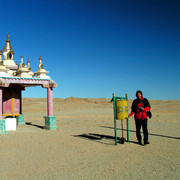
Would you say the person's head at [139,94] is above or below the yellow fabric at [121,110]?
above

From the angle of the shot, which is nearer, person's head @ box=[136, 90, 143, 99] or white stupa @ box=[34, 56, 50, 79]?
person's head @ box=[136, 90, 143, 99]

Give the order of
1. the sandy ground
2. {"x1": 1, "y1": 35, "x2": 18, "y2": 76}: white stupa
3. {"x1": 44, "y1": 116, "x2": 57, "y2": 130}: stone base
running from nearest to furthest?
the sandy ground
{"x1": 44, "y1": 116, "x2": 57, "y2": 130}: stone base
{"x1": 1, "y1": 35, "x2": 18, "y2": 76}: white stupa

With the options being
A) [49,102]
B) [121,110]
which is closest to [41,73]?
[49,102]

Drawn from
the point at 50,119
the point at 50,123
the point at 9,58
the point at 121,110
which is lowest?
the point at 50,123

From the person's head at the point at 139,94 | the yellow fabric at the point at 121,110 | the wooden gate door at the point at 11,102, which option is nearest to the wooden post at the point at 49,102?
the wooden gate door at the point at 11,102

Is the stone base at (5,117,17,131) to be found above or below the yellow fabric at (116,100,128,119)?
below

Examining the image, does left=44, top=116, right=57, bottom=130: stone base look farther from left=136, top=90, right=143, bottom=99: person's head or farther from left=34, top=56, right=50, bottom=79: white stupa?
left=136, top=90, right=143, bottom=99: person's head

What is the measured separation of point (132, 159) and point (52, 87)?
8.56m

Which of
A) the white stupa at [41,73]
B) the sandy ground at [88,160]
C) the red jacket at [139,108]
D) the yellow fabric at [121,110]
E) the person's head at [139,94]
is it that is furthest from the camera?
the white stupa at [41,73]

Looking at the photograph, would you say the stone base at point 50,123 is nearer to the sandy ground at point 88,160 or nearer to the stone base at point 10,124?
the stone base at point 10,124

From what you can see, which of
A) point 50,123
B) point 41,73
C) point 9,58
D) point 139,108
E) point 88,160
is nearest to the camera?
point 88,160

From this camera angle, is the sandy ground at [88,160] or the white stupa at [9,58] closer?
the sandy ground at [88,160]

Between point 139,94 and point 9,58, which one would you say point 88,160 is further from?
point 9,58

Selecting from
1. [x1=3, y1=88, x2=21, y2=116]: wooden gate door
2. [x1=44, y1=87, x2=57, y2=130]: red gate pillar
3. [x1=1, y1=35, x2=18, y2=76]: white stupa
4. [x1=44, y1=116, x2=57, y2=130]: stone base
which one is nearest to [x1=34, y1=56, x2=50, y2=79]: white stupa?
[x1=44, y1=87, x2=57, y2=130]: red gate pillar
